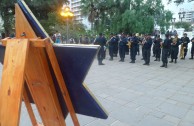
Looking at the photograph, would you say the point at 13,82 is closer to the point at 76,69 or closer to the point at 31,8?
the point at 76,69

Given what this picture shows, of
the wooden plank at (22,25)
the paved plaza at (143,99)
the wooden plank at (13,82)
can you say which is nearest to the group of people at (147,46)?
the paved plaza at (143,99)

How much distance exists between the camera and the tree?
838 inches

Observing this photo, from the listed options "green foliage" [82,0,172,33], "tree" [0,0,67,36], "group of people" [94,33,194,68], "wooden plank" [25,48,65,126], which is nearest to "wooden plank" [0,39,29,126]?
"wooden plank" [25,48,65,126]

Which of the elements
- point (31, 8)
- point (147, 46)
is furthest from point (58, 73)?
point (31, 8)

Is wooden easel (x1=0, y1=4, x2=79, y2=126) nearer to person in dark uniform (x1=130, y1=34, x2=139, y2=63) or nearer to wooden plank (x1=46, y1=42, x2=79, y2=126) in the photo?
wooden plank (x1=46, y1=42, x2=79, y2=126)

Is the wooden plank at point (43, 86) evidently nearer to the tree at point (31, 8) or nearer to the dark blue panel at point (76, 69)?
the dark blue panel at point (76, 69)

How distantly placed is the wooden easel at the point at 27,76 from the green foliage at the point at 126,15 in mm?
19136

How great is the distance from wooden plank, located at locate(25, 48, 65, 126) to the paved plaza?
1.67 m

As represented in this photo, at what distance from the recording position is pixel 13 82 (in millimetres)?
1456

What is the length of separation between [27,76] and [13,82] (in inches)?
12.1

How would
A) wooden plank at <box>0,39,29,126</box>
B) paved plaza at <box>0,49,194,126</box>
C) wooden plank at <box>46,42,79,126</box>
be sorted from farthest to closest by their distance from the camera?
paved plaza at <box>0,49,194,126</box> < wooden plank at <box>46,42,79,126</box> < wooden plank at <box>0,39,29,126</box>

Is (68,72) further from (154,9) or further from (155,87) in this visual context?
(154,9)

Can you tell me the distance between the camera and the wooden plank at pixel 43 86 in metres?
1.64

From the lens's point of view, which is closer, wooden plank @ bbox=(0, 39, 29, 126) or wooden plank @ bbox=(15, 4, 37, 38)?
wooden plank @ bbox=(0, 39, 29, 126)
